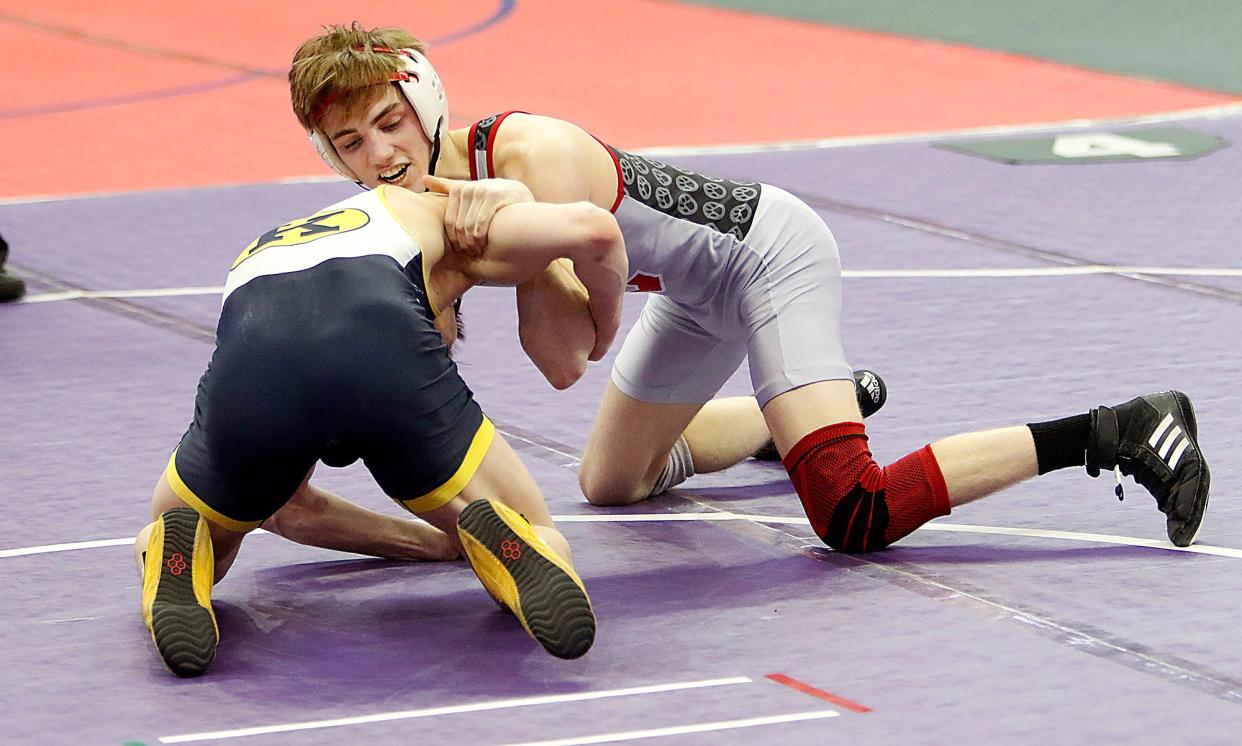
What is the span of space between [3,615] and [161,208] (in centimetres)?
491

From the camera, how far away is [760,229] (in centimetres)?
Result: 520

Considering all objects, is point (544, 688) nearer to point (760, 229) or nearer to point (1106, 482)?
point (760, 229)

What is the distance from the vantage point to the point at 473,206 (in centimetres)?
443

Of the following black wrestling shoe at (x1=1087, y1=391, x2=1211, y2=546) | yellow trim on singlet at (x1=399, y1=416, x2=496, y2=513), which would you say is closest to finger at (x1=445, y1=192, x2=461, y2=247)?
yellow trim on singlet at (x1=399, y1=416, x2=496, y2=513)

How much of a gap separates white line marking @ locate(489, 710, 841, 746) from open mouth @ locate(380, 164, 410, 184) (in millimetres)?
1468

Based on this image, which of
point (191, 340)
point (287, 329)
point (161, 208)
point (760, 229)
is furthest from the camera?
point (161, 208)

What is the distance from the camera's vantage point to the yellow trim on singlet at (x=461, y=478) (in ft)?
14.1

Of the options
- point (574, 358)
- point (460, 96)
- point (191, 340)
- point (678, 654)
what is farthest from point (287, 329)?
point (460, 96)

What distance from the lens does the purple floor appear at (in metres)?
3.92

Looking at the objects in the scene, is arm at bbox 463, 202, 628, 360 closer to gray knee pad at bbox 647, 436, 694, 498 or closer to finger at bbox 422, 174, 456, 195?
finger at bbox 422, 174, 456, 195

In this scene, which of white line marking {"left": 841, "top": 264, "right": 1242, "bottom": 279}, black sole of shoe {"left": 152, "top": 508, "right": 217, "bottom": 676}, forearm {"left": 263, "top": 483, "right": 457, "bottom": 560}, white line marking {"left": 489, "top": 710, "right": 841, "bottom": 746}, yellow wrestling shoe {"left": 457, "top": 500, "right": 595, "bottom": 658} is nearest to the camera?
white line marking {"left": 489, "top": 710, "right": 841, "bottom": 746}

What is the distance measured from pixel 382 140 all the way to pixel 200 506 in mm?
909

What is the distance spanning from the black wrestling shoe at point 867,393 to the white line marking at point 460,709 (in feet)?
5.84

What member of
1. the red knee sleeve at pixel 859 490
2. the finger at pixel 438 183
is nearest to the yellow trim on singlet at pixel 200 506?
the finger at pixel 438 183
